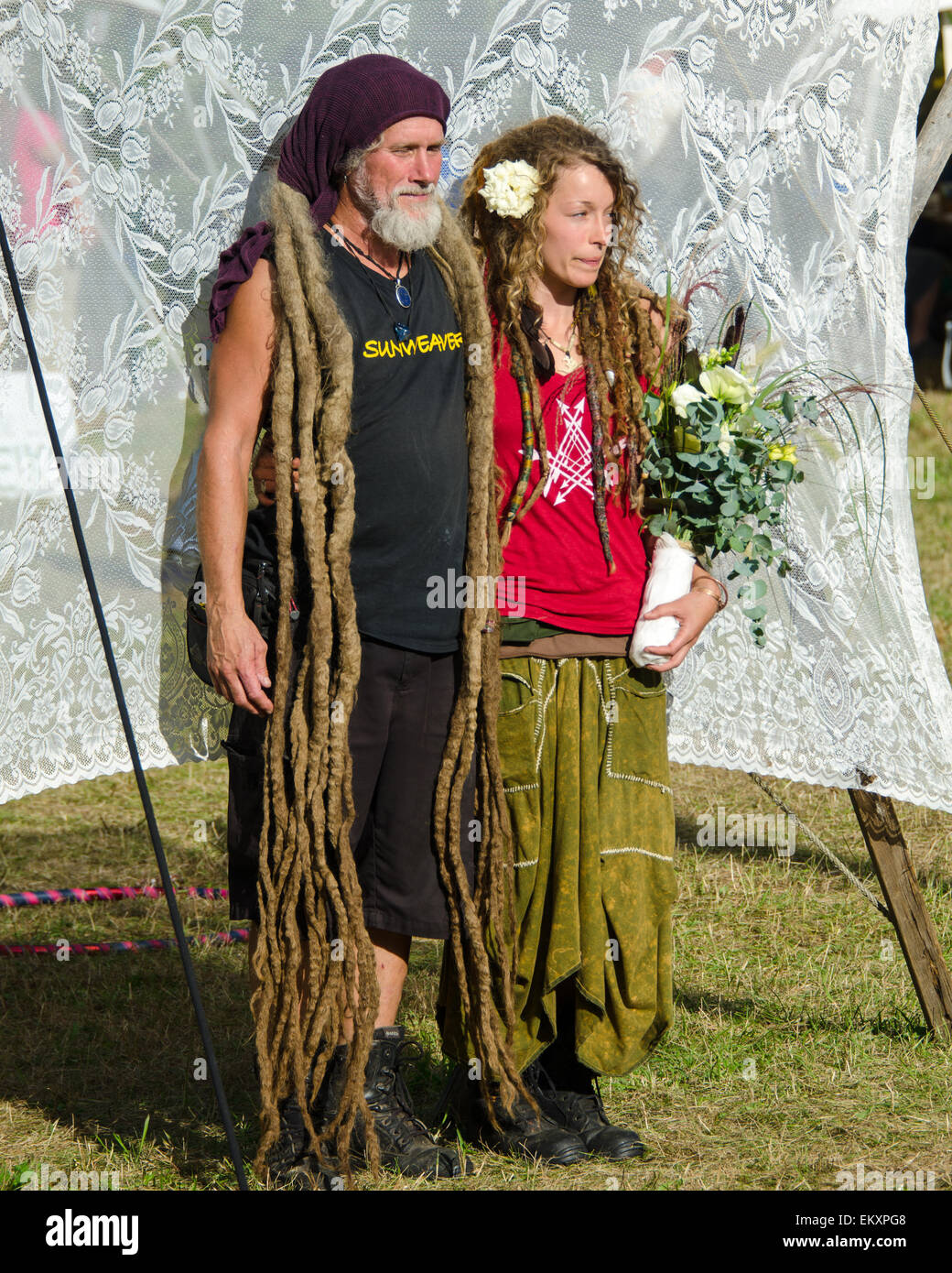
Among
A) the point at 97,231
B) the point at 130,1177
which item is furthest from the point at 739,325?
the point at 130,1177

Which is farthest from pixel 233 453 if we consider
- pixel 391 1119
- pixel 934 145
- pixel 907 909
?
pixel 907 909

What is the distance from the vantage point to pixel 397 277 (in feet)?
9.95

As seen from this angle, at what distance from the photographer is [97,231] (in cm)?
329

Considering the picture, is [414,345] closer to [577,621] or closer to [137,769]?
[577,621]

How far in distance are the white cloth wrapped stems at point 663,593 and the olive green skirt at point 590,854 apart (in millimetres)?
73

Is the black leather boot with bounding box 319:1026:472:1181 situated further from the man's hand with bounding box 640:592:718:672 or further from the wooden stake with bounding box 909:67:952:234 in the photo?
the wooden stake with bounding box 909:67:952:234

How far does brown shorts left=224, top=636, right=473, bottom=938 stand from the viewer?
309 centimetres

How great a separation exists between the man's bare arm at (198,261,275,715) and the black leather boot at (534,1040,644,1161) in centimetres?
119

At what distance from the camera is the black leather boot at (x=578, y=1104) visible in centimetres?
334

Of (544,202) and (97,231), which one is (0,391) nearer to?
(97,231)

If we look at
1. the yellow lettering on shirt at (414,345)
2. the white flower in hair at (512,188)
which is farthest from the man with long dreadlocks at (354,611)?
the white flower in hair at (512,188)

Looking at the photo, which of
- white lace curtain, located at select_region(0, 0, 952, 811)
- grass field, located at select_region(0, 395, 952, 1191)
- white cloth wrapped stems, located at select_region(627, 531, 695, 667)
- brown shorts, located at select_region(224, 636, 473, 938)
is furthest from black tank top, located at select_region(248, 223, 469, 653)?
grass field, located at select_region(0, 395, 952, 1191)

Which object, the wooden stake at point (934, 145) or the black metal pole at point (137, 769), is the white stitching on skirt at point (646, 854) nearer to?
the black metal pole at point (137, 769)

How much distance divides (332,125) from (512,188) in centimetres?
39
